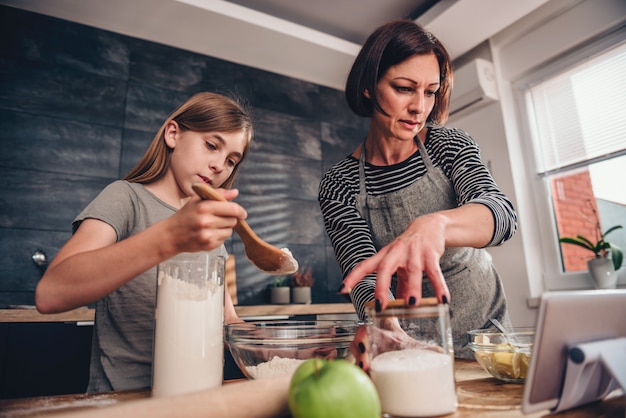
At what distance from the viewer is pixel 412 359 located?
21.3 inches

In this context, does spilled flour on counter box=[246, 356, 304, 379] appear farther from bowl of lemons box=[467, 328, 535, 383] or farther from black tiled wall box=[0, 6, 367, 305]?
black tiled wall box=[0, 6, 367, 305]

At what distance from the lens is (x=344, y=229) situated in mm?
1175

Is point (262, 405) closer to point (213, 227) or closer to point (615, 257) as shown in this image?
point (213, 227)

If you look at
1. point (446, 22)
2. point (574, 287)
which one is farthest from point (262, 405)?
point (446, 22)

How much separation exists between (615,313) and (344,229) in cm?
68

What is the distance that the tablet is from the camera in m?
0.50

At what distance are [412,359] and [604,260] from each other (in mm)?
2242

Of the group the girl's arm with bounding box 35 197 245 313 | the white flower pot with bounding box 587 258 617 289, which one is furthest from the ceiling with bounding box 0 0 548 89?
the girl's arm with bounding box 35 197 245 313

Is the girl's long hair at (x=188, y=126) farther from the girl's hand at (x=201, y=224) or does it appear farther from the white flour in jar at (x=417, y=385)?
the white flour in jar at (x=417, y=385)

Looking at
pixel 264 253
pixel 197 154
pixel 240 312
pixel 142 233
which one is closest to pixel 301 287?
pixel 240 312

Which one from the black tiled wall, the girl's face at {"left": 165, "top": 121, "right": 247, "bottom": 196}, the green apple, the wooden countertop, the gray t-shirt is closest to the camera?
the green apple

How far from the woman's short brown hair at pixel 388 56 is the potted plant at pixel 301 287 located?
1.78m

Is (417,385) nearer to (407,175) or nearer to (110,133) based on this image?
(407,175)

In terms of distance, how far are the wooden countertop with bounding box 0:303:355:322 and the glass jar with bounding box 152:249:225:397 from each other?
4.99ft
